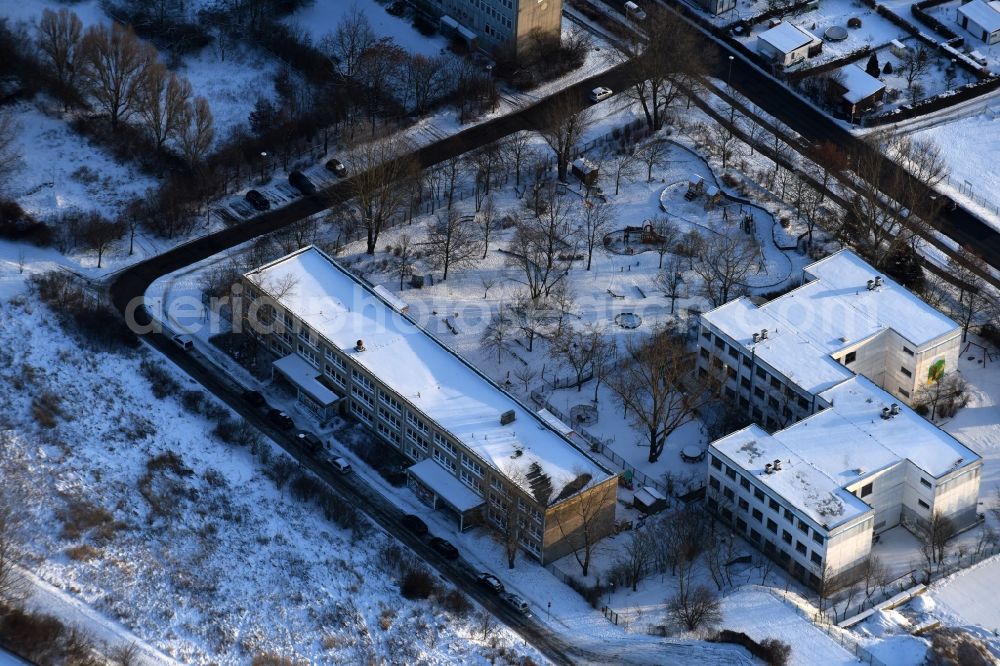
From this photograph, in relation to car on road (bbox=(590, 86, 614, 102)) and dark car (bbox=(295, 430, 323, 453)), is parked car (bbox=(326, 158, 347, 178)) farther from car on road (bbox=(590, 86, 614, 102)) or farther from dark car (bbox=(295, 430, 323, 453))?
dark car (bbox=(295, 430, 323, 453))

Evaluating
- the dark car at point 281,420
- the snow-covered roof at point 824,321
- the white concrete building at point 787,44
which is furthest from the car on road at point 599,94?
the dark car at point 281,420

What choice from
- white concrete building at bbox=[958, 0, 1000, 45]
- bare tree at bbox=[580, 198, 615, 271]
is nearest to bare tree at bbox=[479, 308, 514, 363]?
bare tree at bbox=[580, 198, 615, 271]

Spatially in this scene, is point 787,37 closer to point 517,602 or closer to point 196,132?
point 196,132

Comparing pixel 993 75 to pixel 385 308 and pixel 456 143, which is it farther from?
pixel 385 308

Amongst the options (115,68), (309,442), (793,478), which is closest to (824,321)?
(793,478)

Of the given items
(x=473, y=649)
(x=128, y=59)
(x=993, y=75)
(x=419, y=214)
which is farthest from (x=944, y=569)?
(x=128, y=59)

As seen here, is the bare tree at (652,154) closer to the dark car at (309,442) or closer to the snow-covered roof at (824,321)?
the snow-covered roof at (824,321)
